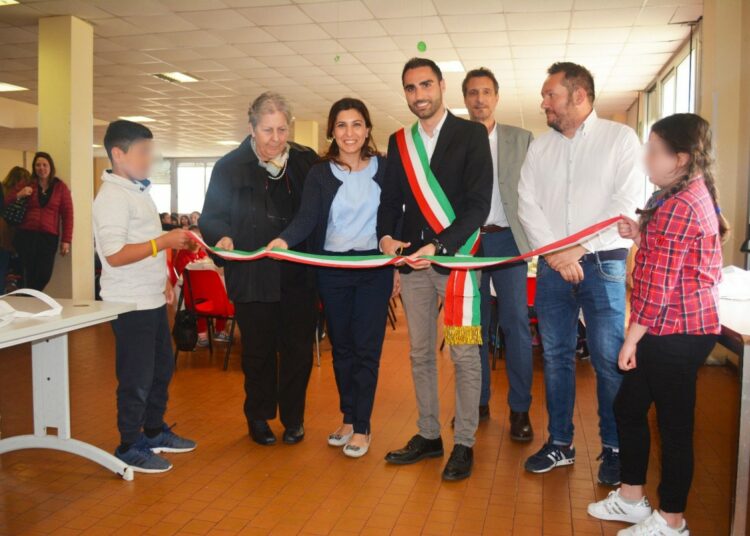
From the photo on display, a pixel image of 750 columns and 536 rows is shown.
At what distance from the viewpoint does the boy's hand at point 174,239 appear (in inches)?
120

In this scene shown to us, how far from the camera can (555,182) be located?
3.03 metres

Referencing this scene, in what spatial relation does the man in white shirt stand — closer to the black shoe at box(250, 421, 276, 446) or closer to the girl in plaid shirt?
the girl in plaid shirt

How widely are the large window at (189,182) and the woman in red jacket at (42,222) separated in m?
17.8

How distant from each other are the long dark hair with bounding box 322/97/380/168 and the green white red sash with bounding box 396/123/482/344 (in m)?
0.21

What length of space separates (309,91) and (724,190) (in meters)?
7.69

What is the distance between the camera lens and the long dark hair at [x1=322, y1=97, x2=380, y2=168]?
10.5ft

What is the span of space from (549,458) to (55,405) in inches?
90.5

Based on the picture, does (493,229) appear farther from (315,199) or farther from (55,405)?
(55,405)

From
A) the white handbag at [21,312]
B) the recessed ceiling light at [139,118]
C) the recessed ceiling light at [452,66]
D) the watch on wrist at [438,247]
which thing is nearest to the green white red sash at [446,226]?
the watch on wrist at [438,247]

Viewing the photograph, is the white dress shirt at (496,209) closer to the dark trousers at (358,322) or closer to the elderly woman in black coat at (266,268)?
the dark trousers at (358,322)

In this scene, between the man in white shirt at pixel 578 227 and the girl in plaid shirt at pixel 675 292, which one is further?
the man in white shirt at pixel 578 227

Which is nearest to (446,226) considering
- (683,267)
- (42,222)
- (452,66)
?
(683,267)

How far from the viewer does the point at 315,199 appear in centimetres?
329

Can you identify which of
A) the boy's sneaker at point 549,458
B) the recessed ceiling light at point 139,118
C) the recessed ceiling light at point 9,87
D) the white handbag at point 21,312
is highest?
the recessed ceiling light at point 139,118
